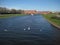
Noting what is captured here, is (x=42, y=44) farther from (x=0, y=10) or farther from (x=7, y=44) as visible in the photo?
(x=0, y=10)

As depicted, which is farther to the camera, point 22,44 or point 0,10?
point 0,10

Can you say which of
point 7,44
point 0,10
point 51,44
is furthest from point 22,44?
point 0,10

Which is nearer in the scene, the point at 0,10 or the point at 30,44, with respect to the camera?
the point at 30,44

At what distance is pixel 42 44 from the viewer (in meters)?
16.5

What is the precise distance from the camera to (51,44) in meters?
16.6

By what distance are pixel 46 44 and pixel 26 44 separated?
186cm

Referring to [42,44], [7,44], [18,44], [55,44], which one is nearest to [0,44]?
[7,44]

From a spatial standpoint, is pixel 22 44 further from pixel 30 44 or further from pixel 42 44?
pixel 42 44

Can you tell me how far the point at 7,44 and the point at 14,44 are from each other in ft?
2.06

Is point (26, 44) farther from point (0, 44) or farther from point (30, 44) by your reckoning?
point (0, 44)

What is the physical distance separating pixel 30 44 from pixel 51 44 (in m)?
1.96

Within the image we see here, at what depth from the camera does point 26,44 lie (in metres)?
16.2

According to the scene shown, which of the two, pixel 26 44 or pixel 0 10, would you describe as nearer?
pixel 26 44

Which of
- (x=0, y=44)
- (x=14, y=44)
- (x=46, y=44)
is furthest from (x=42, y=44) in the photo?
(x=0, y=44)
